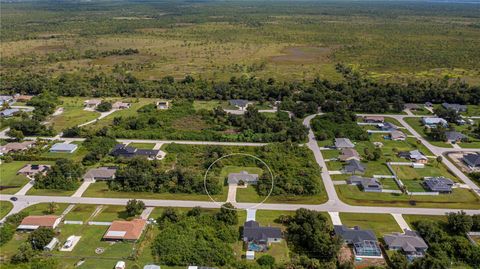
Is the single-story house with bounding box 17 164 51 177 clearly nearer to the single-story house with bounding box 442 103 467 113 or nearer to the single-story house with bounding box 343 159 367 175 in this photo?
the single-story house with bounding box 343 159 367 175

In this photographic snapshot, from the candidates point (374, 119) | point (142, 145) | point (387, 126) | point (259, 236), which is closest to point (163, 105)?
point (142, 145)

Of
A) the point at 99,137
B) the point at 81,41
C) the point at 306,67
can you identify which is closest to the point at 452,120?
the point at 306,67

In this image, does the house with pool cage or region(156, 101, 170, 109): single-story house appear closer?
the house with pool cage

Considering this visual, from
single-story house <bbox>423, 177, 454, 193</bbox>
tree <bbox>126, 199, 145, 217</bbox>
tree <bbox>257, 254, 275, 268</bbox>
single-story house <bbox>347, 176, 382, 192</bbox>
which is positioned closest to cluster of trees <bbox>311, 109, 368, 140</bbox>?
single-story house <bbox>347, 176, 382, 192</bbox>

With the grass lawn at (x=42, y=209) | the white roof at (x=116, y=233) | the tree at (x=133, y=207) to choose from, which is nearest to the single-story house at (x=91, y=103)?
the grass lawn at (x=42, y=209)

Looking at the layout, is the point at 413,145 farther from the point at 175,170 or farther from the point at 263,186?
the point at 175,170

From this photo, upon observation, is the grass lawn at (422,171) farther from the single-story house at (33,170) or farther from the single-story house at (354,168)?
the single-story house at (33,170)

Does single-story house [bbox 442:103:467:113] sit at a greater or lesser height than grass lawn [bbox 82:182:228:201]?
greater
